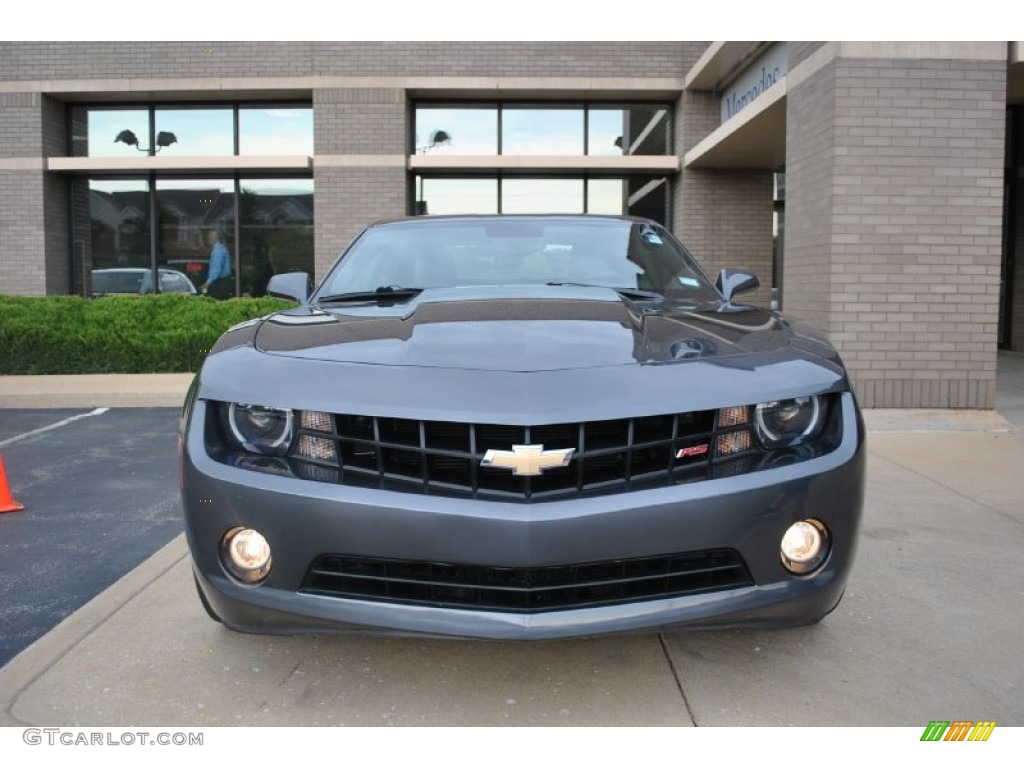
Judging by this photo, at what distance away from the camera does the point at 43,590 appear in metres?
3.62

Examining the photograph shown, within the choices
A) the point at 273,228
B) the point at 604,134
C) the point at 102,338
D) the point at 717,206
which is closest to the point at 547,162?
the point at 604,134

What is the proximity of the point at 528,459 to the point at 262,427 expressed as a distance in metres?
0.78

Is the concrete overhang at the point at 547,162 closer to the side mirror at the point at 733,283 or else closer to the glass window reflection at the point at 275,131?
the glass window reflection at the point at 275,131

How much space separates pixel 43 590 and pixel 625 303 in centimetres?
263

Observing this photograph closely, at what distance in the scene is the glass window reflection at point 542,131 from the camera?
551 inches

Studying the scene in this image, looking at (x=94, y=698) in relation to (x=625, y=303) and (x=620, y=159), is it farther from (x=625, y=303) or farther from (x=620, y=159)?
(x=620, y=159)

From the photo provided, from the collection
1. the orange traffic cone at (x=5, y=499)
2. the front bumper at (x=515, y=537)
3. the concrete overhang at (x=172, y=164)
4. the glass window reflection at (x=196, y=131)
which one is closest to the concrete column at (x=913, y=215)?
the front bumper at (x=515, y=537)

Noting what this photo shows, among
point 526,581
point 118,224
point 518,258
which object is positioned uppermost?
point 118,224

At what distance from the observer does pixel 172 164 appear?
13.7 m

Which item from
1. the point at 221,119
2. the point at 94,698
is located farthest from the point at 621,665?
the point at 221,119

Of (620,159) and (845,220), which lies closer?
A: (845,220)

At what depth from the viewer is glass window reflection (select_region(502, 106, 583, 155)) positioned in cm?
1399

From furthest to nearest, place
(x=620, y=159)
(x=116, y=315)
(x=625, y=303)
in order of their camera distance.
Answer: (x=620, y=159), (x=116, y=315), (x=625, y=303)

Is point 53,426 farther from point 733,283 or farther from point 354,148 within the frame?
point 354,148
